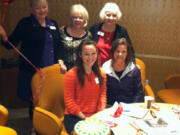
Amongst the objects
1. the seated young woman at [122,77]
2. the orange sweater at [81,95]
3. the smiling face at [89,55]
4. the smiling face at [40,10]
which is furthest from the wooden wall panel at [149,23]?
the orange sweater at [81,95]

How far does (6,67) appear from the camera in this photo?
12.2 ft

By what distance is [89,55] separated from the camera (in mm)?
2361

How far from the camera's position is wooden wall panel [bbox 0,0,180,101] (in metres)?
3.66

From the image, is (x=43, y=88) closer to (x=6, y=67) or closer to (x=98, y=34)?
(x=98, y=34)

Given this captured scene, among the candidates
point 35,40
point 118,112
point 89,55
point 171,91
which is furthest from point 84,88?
point 171,91

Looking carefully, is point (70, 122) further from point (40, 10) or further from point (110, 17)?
point (110, 17)

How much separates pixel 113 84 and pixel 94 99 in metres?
0.32

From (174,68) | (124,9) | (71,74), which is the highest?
(124,9)

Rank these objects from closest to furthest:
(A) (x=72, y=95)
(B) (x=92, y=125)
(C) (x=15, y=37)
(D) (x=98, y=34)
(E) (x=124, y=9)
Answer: (B) (x=92, y=125), (A) (x=72, y=95), (C) (x=15, y=37), (D) (x=98, y=34), (E) (x=124, y=9)

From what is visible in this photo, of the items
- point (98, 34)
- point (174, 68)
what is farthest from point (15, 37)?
point (174, 68)

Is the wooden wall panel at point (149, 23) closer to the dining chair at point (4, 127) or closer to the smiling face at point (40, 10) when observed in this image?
the smiling face at point (40, 10)

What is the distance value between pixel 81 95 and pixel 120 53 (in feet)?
2.04

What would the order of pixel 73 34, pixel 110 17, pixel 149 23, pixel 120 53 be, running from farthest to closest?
pixel 149 23
pixel 110 17
pixel 73 34
pixel 120 53

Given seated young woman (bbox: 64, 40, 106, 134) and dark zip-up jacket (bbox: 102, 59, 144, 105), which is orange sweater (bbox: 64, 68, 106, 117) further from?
dark zip-up jacket (bbox: 102, 59, 144, 105)
